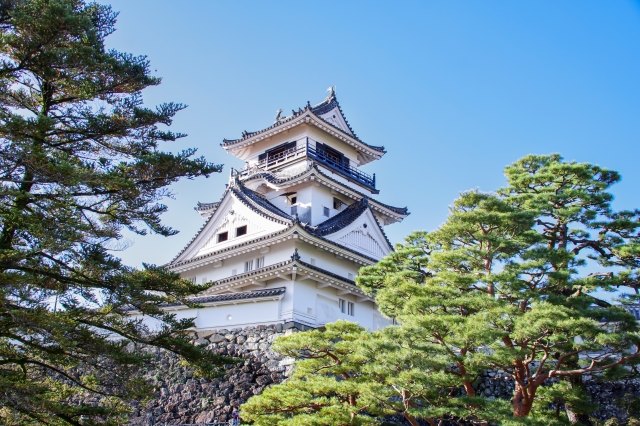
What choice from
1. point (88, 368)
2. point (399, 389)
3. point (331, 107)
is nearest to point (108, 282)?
point (88, 368)

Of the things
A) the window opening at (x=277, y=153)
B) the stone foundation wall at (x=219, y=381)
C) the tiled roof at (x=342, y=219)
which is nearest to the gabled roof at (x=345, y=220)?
the tiled roof at (x=342, y=219)

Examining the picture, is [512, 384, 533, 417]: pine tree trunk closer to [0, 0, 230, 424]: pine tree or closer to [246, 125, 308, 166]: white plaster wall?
[0, 0, 230, 424]: pine tree

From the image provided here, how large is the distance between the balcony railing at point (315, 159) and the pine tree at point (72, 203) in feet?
43.1

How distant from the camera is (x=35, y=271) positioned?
356 inches

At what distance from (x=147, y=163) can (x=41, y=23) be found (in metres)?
2.57

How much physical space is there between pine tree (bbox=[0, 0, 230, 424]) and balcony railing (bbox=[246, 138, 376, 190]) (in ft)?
43.1

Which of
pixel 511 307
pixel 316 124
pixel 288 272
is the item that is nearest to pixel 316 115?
pixel 316 124

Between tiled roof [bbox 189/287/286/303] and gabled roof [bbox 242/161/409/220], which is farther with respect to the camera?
gabled roof [bbox 242/161/409/220]

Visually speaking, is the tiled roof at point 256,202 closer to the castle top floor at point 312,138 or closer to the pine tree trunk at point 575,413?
the castle top floor at point 312,138

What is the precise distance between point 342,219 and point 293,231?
3515mm

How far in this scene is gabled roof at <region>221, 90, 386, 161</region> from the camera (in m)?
24.0

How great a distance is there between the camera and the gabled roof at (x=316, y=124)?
946 inches

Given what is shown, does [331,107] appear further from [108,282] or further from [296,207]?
[108,282]

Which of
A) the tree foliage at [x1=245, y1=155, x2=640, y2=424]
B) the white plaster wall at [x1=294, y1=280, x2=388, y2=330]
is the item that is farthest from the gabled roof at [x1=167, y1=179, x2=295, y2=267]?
the tree foliage at [x1=245, y1=155, x2=640, y2=424]
